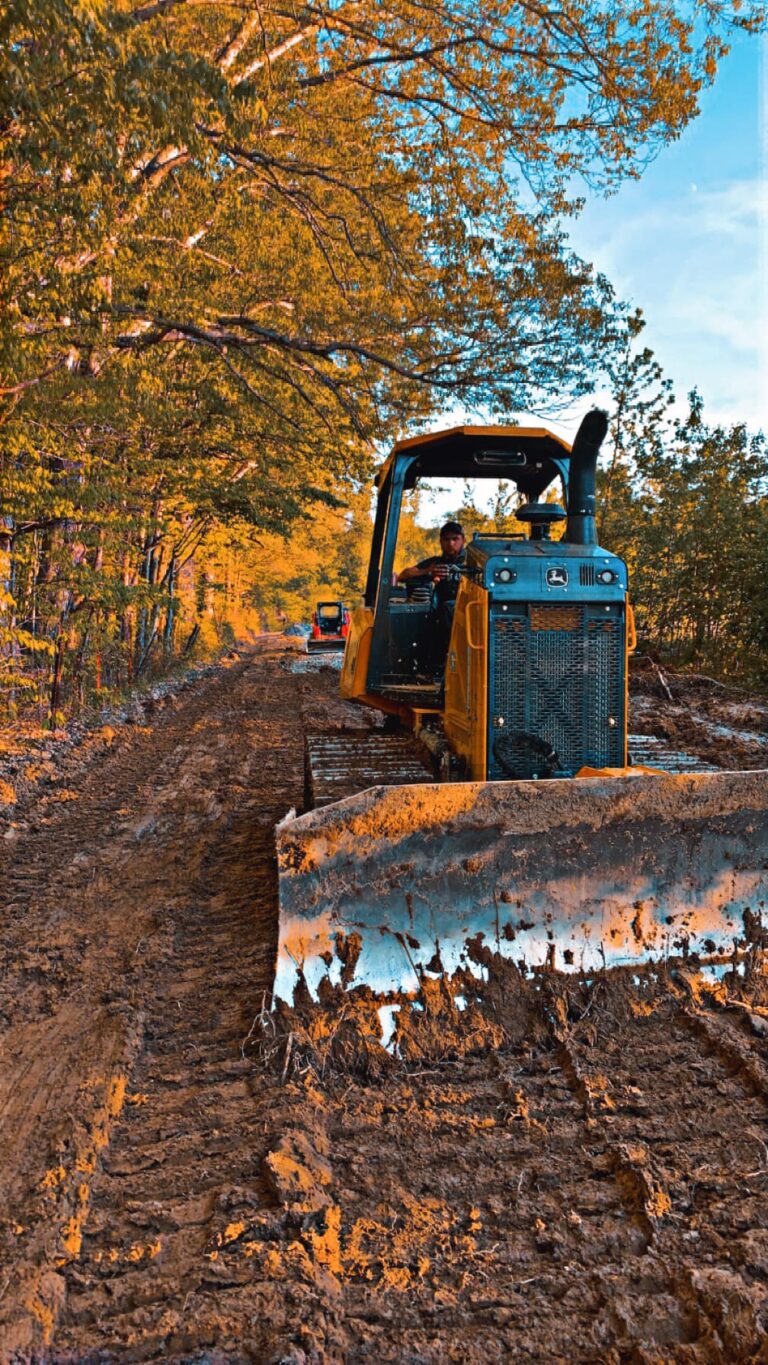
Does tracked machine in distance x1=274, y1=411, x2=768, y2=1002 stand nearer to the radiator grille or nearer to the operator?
the radiator grille

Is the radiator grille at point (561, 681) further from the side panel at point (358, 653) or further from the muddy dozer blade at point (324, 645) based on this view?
the muddy dozer blade at point (324, 645)

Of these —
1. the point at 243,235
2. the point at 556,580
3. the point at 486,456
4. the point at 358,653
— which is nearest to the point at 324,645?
the point at 243,235

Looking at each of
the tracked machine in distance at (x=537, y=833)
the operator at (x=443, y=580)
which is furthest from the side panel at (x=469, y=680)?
the operator at (x=443, y=580)

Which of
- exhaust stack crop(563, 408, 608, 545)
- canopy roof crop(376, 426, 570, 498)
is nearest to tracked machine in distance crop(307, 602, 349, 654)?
canopy roof crop(376, 426, 570, 498)

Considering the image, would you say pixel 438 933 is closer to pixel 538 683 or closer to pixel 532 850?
pixel 532 850

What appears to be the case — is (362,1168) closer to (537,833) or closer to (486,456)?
(537,833)

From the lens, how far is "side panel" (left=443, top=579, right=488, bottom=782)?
14.2ft

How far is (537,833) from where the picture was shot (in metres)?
3.45

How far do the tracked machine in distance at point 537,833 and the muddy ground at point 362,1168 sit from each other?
222mm

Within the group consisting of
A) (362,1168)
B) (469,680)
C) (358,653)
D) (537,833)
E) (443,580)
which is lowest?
(362,1168)

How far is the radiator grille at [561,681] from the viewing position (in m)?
4.34

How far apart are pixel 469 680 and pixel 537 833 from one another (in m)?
1.28

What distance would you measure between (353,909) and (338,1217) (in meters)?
1.13

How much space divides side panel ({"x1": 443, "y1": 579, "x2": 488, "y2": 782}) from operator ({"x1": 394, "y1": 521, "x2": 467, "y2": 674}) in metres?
1.06
